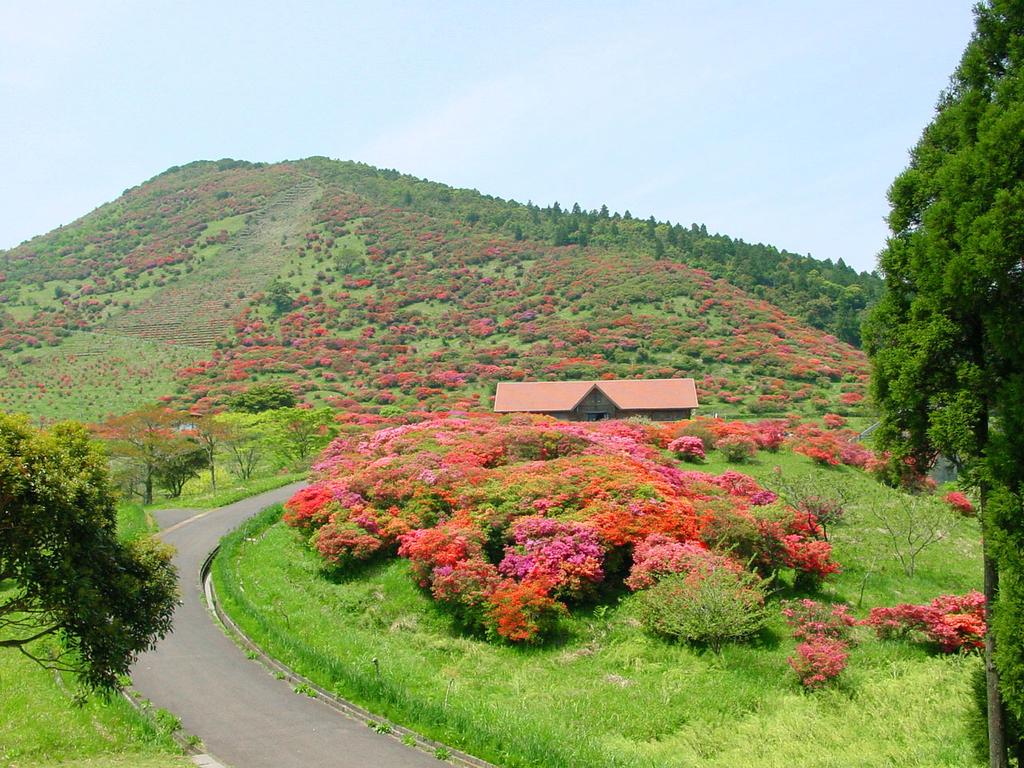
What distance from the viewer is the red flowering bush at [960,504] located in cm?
3023

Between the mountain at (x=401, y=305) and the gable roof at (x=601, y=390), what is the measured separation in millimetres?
10326

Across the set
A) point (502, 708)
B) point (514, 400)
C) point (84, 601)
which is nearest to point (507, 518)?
point (502, 708)

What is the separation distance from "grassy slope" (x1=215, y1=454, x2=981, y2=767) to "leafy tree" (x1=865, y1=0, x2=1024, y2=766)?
339 centimetres

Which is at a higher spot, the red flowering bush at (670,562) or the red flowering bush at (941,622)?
the red flowering bush at (670,562)

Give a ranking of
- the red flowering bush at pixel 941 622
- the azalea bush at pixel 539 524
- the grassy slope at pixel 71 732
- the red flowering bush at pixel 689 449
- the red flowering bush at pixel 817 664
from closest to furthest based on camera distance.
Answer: the grassy slope at pixel 71 732 < the red flowering bush at pixel 817 664 < the red flowering bush at pixel 941 622 < the azalea bush at pixel 539 524 < the red flowering bush at pixel 689 449

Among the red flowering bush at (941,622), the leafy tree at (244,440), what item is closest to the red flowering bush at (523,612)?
the red flowering bush at (941,622)

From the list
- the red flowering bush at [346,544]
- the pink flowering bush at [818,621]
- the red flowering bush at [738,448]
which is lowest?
the pink flowering bush at [818,621]

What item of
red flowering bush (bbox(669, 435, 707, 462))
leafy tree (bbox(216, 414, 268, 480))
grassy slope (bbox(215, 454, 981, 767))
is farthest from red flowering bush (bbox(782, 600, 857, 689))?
leafy tree (bbox(216, 414, 268, 480))

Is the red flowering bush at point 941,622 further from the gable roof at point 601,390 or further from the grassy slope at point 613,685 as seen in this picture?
the gable roof at point 601,390

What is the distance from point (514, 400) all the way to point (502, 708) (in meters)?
43.0

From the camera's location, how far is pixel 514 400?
5741 centimetres

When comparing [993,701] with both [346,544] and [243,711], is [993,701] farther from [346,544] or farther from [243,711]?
[346,544]

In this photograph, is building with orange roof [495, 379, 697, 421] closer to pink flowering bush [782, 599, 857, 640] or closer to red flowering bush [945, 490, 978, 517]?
red flowering bush [945, 490, 978, 517]

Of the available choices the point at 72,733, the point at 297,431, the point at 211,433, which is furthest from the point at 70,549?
the point at 297,431
